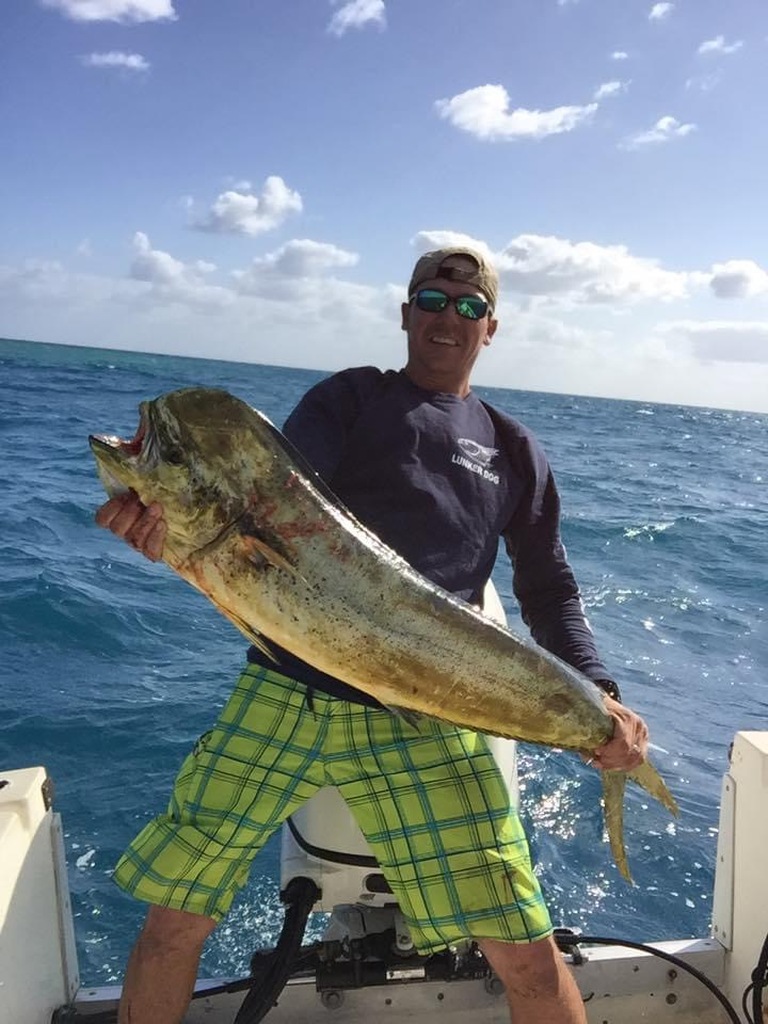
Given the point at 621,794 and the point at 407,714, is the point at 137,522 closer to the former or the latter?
the point at 407,714

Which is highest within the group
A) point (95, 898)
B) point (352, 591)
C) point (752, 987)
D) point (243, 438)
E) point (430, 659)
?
point (243, 438)

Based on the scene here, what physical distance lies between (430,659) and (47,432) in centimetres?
2234

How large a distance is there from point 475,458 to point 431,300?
58cm

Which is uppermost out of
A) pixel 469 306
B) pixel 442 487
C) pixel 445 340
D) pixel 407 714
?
pixel 469 306

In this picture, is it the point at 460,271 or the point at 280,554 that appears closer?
the point at 280,554

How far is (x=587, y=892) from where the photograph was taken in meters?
4.66

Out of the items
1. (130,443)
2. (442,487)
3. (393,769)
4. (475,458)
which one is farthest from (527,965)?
(130,443)

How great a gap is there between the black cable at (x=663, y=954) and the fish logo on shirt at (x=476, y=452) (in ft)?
5.54

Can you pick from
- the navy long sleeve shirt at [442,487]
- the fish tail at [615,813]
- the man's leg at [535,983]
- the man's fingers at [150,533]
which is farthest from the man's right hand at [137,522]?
the fish tail at [615,813]

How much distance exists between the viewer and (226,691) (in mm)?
7008

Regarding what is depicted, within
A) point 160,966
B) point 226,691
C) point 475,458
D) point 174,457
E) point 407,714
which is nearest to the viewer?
point 174,457

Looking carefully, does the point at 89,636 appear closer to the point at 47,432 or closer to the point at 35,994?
the point at 35,994

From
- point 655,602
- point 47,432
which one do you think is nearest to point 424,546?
point 655,602

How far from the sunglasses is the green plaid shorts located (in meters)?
1.36
